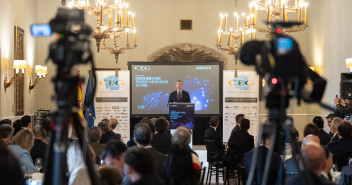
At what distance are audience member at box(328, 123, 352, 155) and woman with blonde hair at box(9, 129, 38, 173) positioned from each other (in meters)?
3.46

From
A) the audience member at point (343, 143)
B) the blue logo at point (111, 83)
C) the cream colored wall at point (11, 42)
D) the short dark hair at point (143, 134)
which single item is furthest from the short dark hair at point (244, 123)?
the cream colored wall at point (11, 42)

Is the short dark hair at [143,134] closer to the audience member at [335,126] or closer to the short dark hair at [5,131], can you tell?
the short dark hair at [5,131]

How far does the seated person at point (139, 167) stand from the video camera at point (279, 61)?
0.96 metres

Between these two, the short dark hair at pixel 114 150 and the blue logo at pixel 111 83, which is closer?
the short dark hair at pixel 114 150

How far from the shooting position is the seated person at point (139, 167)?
341cm

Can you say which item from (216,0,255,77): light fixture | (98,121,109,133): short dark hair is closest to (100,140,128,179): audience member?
(98,121,109,133): short dark hair

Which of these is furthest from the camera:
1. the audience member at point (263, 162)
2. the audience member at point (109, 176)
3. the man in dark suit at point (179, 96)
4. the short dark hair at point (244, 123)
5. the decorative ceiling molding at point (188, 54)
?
the decorative ceiling molding at point (188, 54)

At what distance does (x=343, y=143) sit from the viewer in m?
6.65

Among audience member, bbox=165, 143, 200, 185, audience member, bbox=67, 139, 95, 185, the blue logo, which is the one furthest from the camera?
the blue logo

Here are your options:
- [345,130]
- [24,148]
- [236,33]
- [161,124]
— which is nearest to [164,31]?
[236,33]

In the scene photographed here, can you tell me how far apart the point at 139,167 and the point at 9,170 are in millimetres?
1155

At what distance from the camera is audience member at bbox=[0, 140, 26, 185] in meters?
2.36

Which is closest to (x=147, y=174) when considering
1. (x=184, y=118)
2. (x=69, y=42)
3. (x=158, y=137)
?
(x=69, y=42)

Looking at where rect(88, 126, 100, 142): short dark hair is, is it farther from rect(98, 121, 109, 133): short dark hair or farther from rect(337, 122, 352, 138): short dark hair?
rect(337, 122, 352, 138): short dark hair
